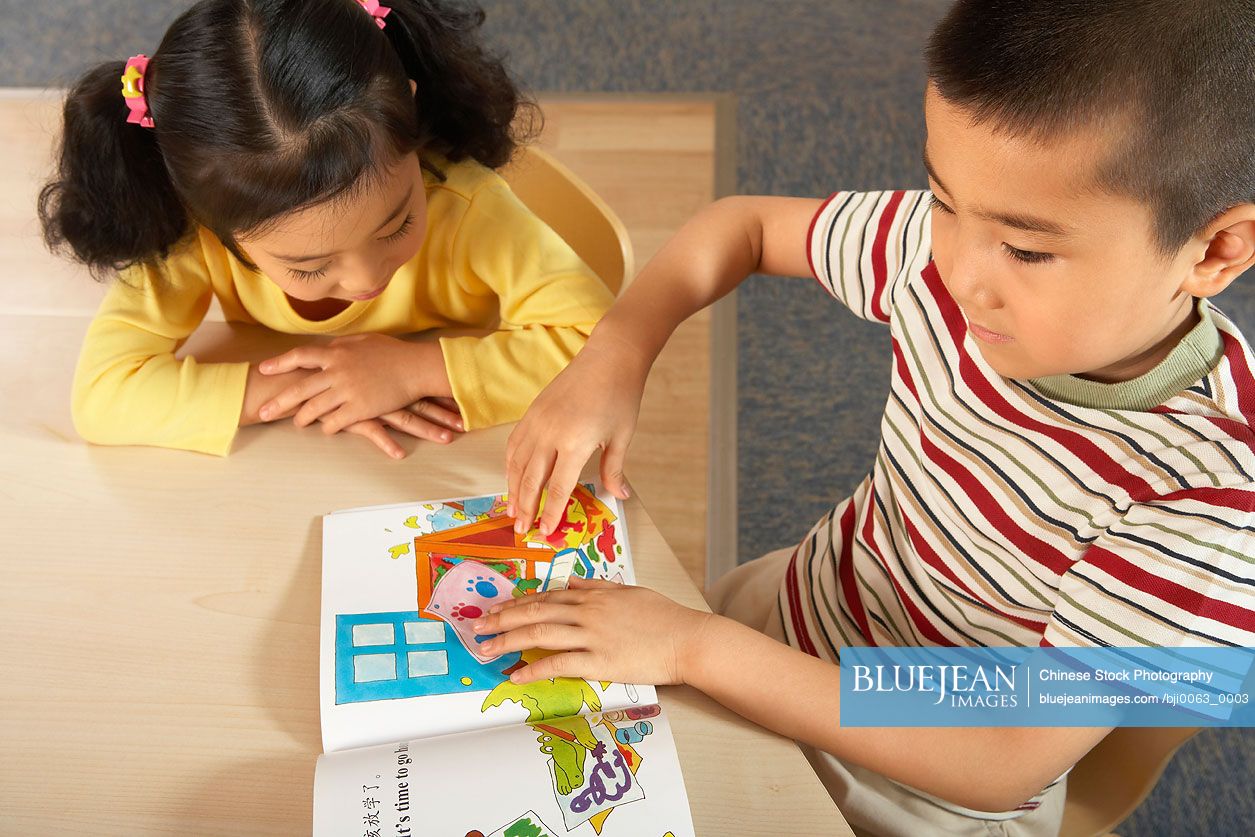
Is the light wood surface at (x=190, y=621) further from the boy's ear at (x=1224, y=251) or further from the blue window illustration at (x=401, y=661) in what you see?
the boy's ear at (x=1224, y=251)

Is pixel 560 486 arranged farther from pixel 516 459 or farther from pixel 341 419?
pixel 341 419

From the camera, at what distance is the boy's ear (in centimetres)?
52

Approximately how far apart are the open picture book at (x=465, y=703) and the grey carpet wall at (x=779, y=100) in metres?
0.88

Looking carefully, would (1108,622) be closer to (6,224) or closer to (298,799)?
(298,799)

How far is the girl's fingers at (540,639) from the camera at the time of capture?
0.62 m

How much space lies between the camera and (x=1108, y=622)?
1.94ft

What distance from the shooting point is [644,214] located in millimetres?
1080

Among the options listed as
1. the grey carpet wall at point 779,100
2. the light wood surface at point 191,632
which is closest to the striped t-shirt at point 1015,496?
the light wood surface at point 191,632

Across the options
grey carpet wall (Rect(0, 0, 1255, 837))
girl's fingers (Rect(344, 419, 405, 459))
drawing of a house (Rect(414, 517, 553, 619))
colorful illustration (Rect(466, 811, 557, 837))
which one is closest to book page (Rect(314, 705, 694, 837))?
colorful illustration (Rect(466, 811, 557, 837))

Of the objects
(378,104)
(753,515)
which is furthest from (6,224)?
(753,515)

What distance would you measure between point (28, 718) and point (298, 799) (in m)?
0.18

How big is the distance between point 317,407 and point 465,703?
29 cm

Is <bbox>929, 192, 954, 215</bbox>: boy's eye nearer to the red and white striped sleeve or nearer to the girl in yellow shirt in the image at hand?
the red and white striped sleeve

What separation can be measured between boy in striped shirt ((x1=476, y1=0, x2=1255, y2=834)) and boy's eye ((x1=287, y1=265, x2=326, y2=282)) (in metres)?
0.20
